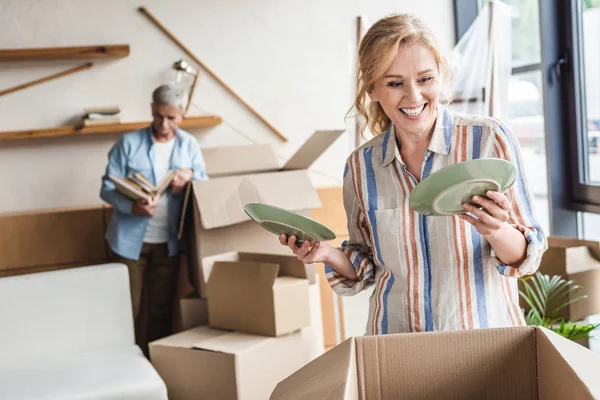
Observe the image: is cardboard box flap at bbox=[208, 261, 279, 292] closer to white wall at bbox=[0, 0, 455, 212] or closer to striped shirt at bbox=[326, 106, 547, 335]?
white wall at bbox=[0, 0, 455, 212]

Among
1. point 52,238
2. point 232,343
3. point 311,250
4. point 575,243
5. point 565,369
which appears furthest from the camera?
point 52,238

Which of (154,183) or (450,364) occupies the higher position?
(154,183)

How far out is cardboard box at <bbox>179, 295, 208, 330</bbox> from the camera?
326 centimetres

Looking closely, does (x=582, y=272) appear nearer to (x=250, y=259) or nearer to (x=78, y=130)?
(x=250, y=259)

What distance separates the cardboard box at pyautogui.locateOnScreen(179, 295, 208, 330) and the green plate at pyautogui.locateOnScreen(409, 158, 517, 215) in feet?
7.65

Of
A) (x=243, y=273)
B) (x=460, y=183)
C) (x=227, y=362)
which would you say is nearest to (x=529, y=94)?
(x=243, y=273)

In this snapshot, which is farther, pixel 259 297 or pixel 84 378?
pixel 259 297

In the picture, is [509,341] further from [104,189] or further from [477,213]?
[104,189]

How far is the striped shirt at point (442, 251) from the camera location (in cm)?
126

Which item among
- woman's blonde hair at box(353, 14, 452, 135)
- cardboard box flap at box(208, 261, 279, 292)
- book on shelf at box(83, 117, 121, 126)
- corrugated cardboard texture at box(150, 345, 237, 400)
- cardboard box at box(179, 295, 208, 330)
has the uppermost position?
book on shelf at box(83, 117, 121, 126)

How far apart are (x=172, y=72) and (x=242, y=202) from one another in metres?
1.17

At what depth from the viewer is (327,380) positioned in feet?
2.62

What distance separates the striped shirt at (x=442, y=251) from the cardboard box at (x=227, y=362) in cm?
147

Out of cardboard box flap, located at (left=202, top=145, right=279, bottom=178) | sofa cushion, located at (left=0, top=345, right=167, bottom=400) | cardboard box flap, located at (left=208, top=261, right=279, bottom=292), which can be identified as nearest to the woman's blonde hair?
cardboard box flap, located at (left=208, top=261, right=279, bottom=292)
